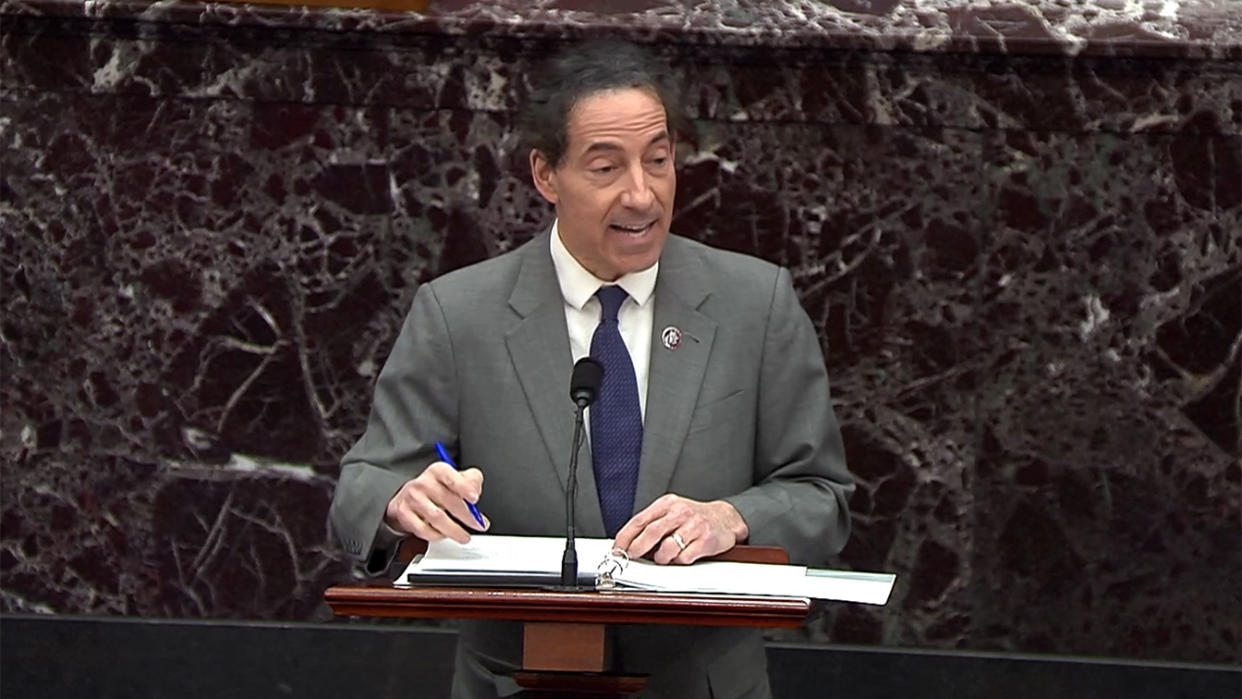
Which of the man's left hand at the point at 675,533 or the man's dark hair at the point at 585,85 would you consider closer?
the man's left hand at the point at 675,533

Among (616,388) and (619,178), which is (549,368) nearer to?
(616,388)

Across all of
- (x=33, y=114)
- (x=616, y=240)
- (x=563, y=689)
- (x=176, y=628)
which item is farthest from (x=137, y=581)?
(x=563, y=689)

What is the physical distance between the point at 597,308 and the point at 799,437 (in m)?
0.37

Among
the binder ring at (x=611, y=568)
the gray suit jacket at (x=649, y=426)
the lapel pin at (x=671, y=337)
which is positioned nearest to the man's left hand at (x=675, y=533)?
the binder ring at (x=611, y=568)

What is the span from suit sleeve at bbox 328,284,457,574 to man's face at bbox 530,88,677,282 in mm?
268

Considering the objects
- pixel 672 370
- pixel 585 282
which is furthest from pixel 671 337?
pixel 585 282

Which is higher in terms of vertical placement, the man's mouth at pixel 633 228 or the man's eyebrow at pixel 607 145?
the man's eyebrow at pixel 607 145

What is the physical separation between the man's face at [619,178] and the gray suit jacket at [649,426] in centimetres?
10

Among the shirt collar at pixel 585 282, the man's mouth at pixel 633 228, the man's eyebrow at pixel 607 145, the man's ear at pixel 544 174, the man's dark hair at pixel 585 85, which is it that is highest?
the man's dark hair at pixel 585 85

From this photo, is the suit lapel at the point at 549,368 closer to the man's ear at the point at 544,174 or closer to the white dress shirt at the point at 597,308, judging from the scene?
the white dress shirt at the point at 597,308

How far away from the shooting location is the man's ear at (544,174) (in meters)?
3.36

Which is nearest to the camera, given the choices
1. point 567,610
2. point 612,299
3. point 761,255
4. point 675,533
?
point 567,610

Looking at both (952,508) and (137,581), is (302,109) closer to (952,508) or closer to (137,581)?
(137,581)

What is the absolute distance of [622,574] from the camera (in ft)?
9.34
